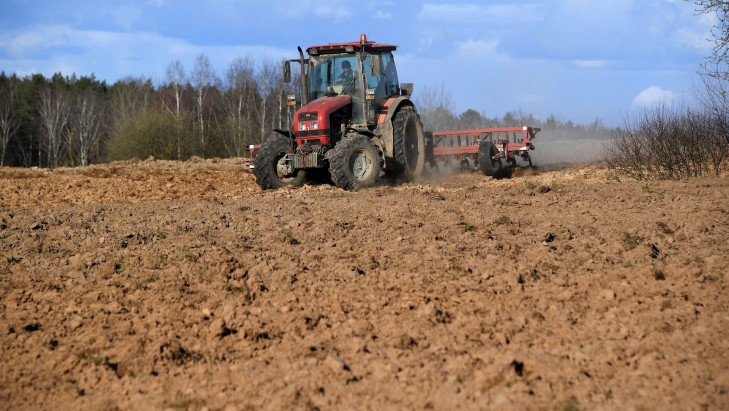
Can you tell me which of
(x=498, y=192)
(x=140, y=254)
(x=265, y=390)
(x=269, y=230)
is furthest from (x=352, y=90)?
(x=265, y=390)

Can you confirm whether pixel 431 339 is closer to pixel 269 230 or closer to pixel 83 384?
pixel 83 384

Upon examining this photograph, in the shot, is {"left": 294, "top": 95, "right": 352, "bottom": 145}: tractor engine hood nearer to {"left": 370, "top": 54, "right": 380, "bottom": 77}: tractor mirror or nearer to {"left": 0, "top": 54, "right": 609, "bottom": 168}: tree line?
{"left": 370, "top": 54, "right": 380, "bottom": 77}: tractor mirror

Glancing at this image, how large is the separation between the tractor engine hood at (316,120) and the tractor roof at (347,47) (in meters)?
0.85

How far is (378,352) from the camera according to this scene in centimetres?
511

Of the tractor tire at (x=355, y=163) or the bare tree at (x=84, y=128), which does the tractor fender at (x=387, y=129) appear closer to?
the tractor tire at (x=355, y=163)

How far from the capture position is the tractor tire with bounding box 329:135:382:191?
1284 cm

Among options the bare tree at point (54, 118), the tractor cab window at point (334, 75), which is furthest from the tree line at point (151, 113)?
the tractor cab window at point (334, 75)

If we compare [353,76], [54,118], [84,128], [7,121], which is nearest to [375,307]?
[353,76]

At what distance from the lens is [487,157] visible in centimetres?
1527

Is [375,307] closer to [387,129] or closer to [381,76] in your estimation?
[387,129]

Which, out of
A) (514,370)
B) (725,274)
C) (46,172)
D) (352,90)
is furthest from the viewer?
(46,172)

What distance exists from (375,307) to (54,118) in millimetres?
48522

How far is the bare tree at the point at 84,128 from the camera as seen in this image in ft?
156

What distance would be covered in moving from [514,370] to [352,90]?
9905mm
